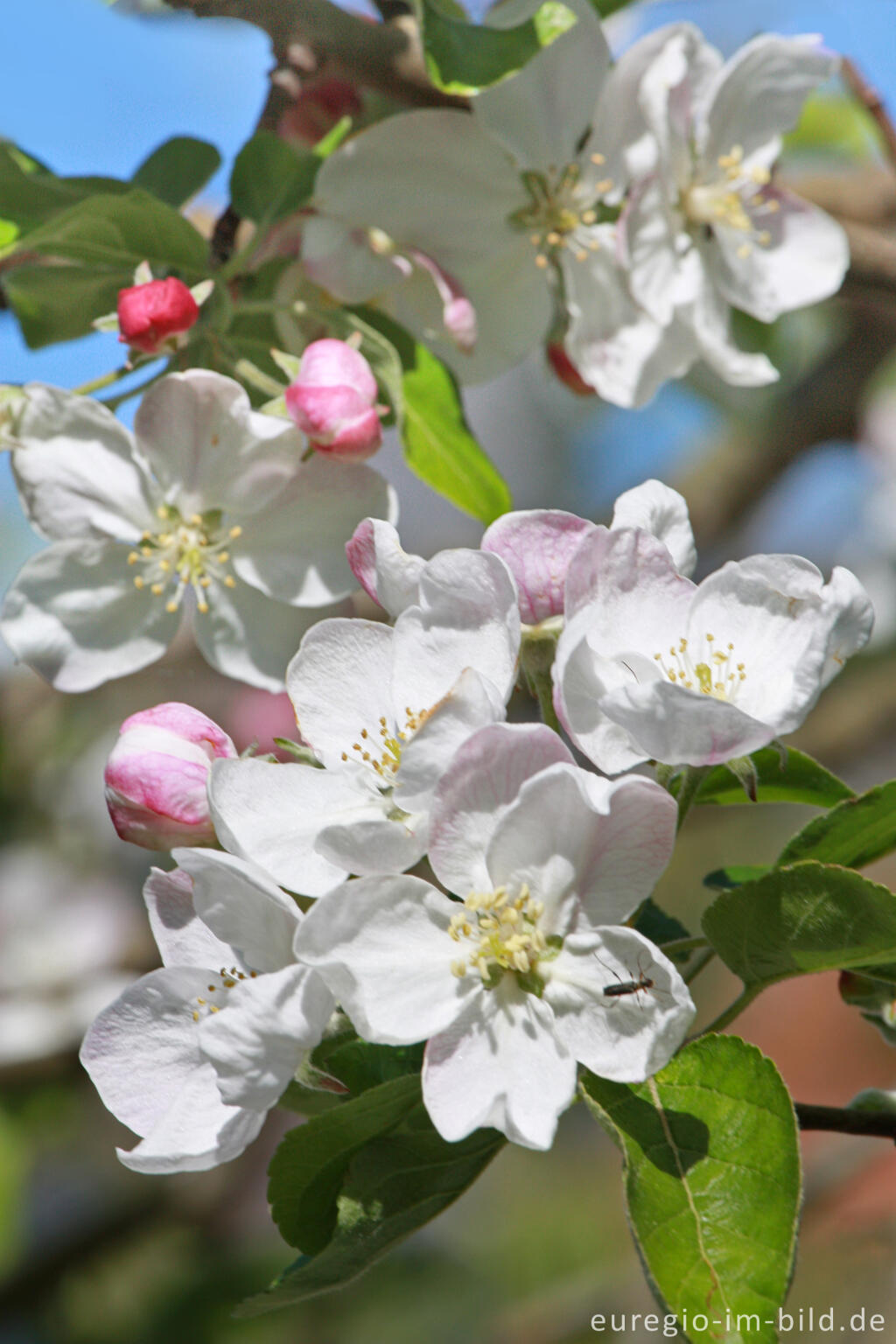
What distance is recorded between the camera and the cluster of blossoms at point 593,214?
1161 mm

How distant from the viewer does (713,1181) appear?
2.38 feet

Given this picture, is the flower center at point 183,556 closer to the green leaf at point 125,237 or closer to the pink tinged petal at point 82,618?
the pink tinged petal at point 82,618

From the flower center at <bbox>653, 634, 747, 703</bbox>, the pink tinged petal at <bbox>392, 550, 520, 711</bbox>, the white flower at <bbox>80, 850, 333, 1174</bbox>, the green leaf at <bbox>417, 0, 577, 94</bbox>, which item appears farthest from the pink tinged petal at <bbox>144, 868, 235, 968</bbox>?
the green leaf at <bbox>417, 0, 577, 94</bbox>

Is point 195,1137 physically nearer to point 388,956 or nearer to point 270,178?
point 388,956

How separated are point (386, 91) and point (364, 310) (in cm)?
22

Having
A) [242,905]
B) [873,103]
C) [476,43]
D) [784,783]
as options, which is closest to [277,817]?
[242,905]

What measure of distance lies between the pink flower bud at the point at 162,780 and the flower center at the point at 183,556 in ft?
1.01

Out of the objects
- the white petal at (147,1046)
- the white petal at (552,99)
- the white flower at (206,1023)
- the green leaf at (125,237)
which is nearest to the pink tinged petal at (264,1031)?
the white flower at (206,1023)

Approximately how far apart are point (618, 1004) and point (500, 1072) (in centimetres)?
7

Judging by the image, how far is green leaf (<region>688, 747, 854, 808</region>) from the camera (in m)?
0.94

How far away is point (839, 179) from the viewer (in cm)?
193

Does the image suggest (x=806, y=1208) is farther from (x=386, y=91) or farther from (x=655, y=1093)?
(x=386, y=91)

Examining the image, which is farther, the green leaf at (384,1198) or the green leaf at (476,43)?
the green leaf at (476,43)

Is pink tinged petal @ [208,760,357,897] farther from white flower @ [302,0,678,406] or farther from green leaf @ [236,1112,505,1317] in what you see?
white flower @ [302,0,678,406]
